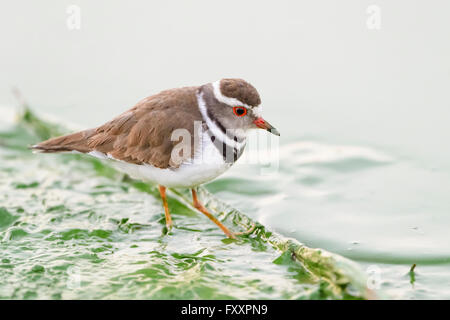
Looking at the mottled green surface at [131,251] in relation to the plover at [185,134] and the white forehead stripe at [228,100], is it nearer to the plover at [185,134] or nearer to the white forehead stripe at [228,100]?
the plover at [185,134]

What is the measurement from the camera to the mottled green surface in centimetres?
546

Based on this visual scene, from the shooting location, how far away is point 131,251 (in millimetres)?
6285

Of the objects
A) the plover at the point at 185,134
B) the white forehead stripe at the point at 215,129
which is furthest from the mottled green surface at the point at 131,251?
the white forehead stripe at the point at 215,129

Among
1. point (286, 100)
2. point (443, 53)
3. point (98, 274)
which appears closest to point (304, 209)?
point (98, 274)

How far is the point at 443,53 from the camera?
11422 mm

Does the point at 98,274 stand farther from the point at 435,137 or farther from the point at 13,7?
the point at 13,7

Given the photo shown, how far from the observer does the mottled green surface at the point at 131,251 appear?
5461 mm

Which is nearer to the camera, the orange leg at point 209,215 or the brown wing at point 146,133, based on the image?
the brown wing at point 146,133

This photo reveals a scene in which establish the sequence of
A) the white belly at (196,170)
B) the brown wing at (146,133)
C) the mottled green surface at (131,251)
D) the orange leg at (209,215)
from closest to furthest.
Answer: the mottled green surface at (131,251) → the white belly at (196,170) → the brown wing at (146,133) → the orange leg at (209,215)

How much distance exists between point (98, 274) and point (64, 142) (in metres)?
1.92

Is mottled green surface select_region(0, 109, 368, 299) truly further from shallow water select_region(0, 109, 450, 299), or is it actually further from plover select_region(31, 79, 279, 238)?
plover select_region(31, 79, 279, 238)

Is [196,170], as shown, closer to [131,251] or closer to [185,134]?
[185,134]

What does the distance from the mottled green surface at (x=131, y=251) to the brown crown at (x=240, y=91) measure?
1.30 metres

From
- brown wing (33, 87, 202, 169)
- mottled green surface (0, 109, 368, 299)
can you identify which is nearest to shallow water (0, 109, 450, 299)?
mottled green surface (0, 109, 368, 299)
